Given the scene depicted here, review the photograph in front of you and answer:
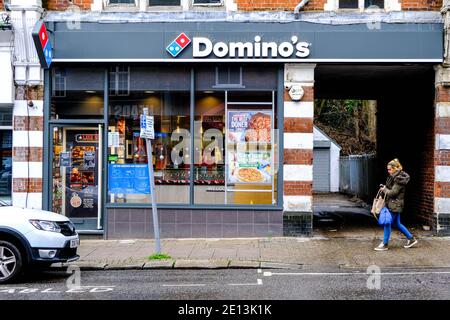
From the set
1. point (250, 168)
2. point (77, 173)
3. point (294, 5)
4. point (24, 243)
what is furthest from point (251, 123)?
point (24, 243)

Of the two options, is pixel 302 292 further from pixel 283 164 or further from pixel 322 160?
pixel 322 160

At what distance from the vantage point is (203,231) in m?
13.6

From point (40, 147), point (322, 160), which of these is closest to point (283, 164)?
point (40, 147)

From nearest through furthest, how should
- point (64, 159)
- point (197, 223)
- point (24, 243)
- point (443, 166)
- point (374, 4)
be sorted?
point (24, 243) → point (443, 166) → point (197, 223) → point (374, 4) → point (64, 159)

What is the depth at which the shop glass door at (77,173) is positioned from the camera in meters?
14.0

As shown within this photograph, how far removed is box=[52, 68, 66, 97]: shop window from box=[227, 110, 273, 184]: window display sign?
3863 mm

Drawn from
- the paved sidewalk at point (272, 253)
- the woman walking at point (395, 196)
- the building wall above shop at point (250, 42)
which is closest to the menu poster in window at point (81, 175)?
the paved sidewalk at point (272, 253)

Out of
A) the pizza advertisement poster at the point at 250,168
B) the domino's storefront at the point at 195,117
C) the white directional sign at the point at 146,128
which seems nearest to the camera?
the white directional sign at the point at 146,128

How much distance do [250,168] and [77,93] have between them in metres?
4.32

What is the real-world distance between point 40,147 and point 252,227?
5.11 meters

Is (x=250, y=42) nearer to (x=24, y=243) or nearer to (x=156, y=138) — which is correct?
(x=156, y=138)

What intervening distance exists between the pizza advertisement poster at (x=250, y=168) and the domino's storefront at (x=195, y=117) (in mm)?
23

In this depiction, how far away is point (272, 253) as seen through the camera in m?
11.7

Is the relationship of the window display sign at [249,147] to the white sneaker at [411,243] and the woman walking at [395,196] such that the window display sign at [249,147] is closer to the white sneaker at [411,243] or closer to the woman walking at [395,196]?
the woman walking at [395,196]
